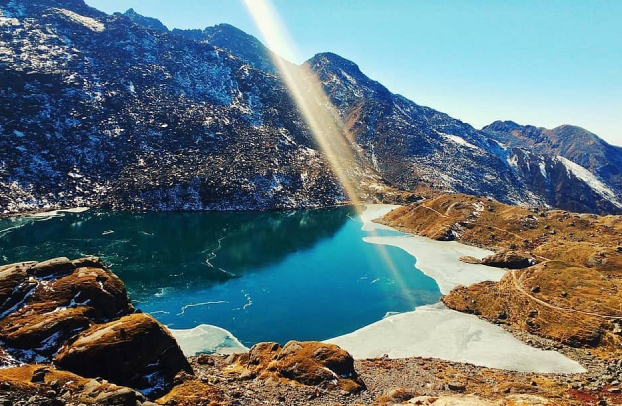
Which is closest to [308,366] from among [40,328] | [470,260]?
[40,328]

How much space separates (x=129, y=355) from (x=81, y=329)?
6789mm

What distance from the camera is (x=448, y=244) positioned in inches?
5733

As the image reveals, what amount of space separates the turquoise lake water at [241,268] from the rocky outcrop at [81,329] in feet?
98.0

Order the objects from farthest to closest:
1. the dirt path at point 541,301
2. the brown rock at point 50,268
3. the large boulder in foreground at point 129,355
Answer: the dirt path at point 541,301
the brown rock at point 50,268
the large boulder in foreground at point 129,355

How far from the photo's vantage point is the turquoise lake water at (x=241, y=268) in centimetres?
7888

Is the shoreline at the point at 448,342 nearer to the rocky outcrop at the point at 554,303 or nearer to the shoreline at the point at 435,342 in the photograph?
the shoreline at the point at 435,342

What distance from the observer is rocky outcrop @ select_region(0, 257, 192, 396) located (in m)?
34.9

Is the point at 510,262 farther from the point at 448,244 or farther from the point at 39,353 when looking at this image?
the point at 39,353

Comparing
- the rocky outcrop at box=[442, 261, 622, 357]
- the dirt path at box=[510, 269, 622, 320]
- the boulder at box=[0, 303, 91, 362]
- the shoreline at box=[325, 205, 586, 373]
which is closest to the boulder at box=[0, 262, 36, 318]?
the boulder at box=[0, 303, 91, 362]

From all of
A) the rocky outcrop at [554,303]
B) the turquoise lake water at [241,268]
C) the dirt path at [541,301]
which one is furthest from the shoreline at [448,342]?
the dirt path at [541,301]

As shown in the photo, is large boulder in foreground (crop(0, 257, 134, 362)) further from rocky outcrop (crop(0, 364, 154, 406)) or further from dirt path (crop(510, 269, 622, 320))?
dirt path (crop(510, 269, 622, 320))

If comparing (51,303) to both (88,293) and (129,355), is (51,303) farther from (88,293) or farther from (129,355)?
(129,355)

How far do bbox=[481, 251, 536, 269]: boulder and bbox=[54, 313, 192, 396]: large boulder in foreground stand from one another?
104m

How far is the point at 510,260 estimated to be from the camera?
115m
